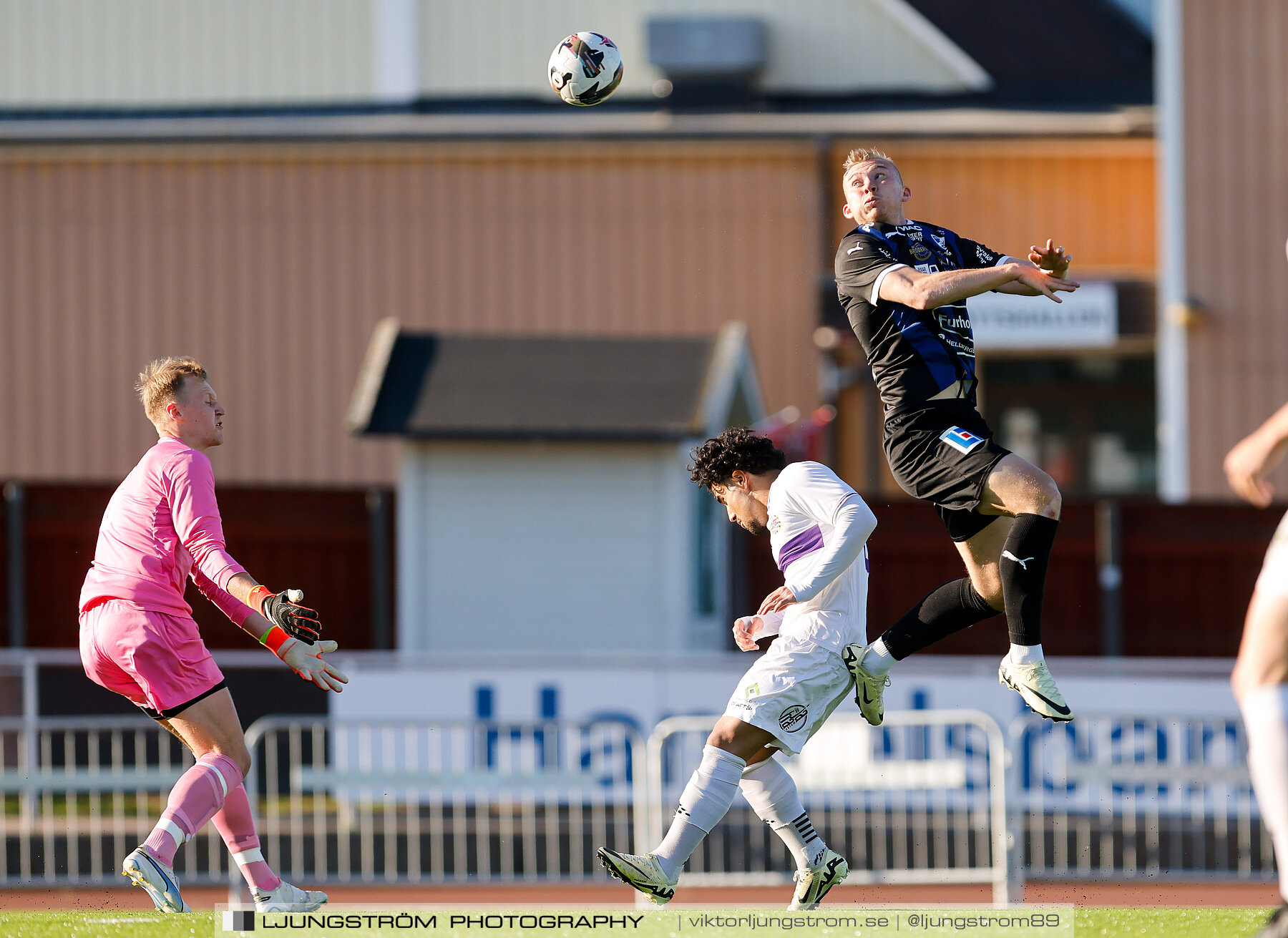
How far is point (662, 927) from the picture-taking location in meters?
5.96

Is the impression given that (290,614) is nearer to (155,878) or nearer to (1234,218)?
(155,878)

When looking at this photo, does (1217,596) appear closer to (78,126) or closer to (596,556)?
(596,556)

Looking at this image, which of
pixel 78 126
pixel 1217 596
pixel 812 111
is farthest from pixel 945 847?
pixel 78 126

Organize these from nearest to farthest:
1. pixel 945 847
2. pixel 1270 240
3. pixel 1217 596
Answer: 1. pixel 945 847
2. pixel 1217 596
3. pixel 1270 240

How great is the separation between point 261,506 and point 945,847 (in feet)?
25.8

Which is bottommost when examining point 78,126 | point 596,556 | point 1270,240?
point 596,556

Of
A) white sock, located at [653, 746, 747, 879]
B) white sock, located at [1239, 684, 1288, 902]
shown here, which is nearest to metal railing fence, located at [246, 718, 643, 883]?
white sock, located at [653, 746, 747, 879]

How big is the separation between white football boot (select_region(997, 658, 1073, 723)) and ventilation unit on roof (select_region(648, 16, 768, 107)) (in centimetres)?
1481

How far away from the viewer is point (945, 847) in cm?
1141

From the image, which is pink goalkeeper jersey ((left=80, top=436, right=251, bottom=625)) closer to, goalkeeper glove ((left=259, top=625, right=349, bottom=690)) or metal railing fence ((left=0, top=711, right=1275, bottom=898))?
goalkeeper glove ((left=259, top=625, right=349, bottom=690))

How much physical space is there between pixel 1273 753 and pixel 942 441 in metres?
1.90

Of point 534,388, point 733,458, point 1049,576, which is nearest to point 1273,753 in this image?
point 733,458

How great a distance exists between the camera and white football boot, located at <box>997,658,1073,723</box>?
5488 millimetres

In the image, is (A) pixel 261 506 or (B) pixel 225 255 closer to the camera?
(A) pixel 261 506
